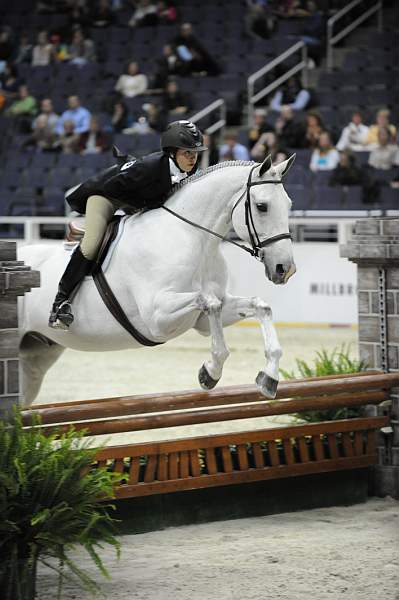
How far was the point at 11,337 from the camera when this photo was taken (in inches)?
170

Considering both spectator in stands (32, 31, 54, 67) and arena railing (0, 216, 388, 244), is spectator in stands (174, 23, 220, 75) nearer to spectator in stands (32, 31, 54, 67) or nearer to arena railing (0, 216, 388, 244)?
spectator in stands (32, 31, 54, 67)

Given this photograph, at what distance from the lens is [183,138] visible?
4.93 meters

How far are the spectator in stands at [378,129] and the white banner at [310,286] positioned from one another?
1985 millimetres

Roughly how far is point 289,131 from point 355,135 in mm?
857

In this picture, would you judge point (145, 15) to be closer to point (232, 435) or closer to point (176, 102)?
point (176, 102)

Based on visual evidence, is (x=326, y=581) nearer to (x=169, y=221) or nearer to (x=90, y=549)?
(x=90, y=549)

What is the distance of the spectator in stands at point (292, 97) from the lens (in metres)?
14.2

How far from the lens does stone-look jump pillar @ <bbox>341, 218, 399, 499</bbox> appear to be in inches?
218

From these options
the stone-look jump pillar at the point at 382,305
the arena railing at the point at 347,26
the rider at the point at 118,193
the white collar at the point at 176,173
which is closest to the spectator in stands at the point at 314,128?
the arena railing at the point at 347,26

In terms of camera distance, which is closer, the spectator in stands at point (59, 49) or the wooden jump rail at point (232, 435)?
the wooden jump rail at point (232, 435)

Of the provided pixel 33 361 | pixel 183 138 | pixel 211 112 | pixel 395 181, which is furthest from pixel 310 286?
pixel 183 138

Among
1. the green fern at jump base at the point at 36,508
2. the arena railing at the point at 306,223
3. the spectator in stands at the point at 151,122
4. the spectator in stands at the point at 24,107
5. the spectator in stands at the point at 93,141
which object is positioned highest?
the spectator in stands at the point at 24,107

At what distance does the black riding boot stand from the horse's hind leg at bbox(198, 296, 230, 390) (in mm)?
743

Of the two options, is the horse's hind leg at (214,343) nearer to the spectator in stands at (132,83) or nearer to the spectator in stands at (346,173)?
the spectator in stands at (346,173)
